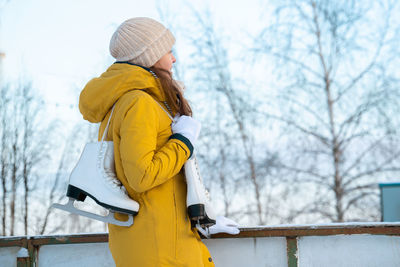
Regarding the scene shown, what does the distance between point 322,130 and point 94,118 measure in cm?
1182

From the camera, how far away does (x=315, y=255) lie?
7.90ft

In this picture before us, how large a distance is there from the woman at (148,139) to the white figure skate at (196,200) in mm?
42

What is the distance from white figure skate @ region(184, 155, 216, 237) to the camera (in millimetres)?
1685

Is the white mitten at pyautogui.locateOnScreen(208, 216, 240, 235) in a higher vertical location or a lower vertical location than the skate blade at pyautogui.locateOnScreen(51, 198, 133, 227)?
lower

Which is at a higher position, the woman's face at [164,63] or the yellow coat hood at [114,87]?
the woman's face at [164,63]

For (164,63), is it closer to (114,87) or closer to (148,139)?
(114,87)

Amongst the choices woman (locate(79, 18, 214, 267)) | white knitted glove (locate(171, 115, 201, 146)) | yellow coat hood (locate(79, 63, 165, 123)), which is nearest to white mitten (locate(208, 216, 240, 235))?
woman (locate(79, 18, 214, 267))

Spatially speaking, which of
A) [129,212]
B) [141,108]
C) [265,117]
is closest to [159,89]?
[141,108]

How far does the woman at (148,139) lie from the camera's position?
159cm

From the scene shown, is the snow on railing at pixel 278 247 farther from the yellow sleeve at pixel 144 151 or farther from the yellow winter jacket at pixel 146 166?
the yellow sleeve at pixel 144 151

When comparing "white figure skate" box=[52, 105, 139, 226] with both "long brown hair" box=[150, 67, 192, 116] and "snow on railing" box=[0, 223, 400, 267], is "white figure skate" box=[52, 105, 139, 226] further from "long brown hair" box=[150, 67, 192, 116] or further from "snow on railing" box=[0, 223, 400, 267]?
"snow on railing" box=[0, 223, 400, 267]

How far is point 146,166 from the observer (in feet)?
5.13

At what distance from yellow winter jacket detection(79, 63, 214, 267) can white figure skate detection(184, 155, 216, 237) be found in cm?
4

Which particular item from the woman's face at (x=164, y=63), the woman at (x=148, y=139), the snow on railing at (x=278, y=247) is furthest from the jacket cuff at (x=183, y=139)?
the snow on railing at (x=278, y=247)
